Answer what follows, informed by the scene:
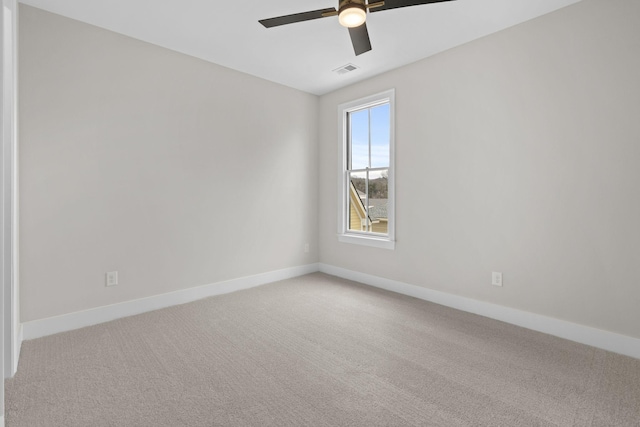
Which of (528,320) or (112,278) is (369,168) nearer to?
(528,320)

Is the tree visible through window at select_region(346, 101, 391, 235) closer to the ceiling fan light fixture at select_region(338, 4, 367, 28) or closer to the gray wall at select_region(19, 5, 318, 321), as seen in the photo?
the gray wall at select_region(19, 5, 318, 321)

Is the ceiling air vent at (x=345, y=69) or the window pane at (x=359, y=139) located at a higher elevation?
the ceiling air vent at (x=345, y=69)

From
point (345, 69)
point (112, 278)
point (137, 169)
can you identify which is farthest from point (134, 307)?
point (345, 69)

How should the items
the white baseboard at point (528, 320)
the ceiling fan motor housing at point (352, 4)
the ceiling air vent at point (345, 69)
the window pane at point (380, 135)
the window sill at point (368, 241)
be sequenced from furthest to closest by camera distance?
the window pane at point (380, 135), the window sill at point (368, 241), the ceiling air vent at point (345, 69), the white baseboard at point (528, 320), the ceiling fan motor housing at point (352, 4)

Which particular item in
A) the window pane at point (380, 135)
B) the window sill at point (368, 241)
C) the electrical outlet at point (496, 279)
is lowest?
the electrical outlet at point (496, 279)

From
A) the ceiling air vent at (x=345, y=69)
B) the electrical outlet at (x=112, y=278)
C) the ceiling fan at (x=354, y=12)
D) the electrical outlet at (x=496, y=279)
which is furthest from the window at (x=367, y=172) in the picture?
the electrical outlet at (x=112, y=278)

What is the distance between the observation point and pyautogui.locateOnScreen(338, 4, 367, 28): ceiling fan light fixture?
2045mm

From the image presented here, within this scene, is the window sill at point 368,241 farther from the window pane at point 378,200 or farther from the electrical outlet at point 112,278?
the electrical outlet at point 112,278

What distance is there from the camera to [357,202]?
14.8 ft

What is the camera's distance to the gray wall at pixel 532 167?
2393 millimetres

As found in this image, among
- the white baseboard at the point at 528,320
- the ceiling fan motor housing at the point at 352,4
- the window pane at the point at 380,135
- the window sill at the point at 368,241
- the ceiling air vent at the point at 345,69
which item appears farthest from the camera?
the window pane at the point at 380,135

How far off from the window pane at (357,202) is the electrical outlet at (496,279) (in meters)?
1.67

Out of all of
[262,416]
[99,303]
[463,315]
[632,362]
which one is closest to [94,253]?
[99,303]

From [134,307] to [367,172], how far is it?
3057 mm
